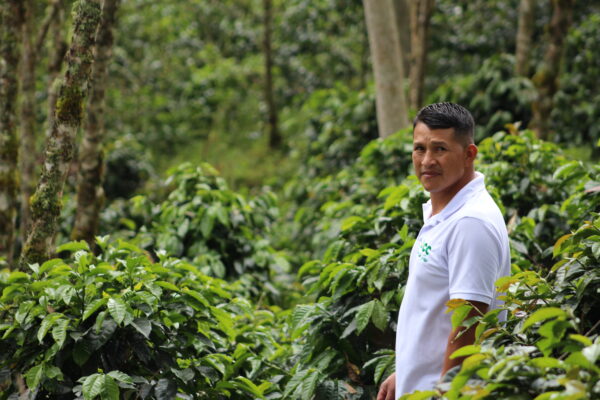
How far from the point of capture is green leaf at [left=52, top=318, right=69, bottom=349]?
2.94 meters

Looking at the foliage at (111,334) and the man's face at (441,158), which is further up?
the man's face at (441,158)

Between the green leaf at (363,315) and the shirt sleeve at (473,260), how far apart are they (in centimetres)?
122

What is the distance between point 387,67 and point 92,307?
16.7 ft

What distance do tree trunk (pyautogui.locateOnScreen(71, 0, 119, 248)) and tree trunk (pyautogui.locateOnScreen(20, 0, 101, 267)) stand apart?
149 cm

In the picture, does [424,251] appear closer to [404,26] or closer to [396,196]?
[396,196]

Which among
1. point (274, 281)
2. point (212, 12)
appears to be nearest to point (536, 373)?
point (274, 281)

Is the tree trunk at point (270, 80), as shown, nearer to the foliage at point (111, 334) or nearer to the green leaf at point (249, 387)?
the foliage at point (111, 334)

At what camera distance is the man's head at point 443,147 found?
7.71 feet

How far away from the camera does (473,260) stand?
2.15 meters

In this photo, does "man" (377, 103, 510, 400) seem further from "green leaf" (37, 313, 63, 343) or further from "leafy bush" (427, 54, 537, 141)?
"leafy bush" (427, 54, 537, 141)

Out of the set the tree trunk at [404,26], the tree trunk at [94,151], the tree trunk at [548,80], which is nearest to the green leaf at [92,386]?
the tree trunk at [94,151]

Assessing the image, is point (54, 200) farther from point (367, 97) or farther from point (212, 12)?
point (212, 12)

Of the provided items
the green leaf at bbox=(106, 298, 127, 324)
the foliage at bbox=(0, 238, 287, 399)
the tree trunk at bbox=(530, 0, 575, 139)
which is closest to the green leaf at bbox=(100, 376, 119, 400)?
the foliage at bbox=(0, 238, 287, 399)

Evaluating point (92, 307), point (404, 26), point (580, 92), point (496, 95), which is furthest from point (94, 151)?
point (404, 26)
